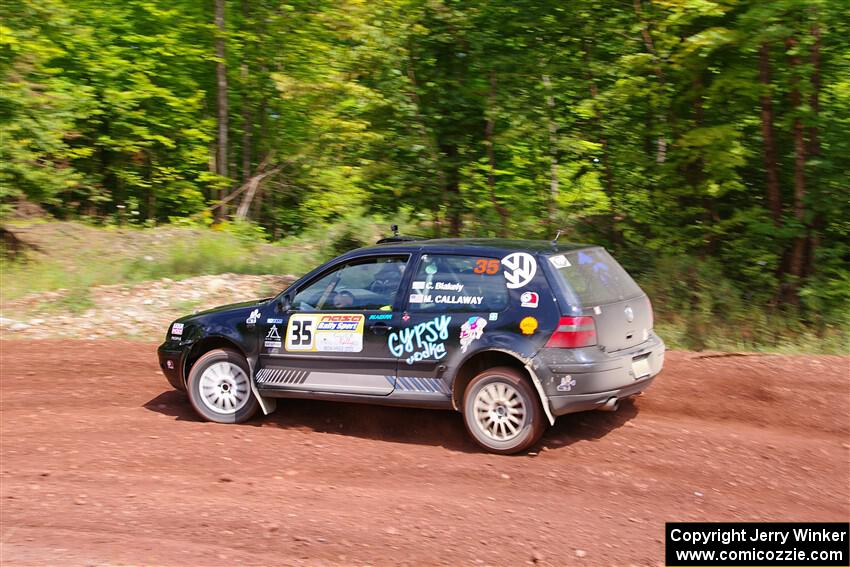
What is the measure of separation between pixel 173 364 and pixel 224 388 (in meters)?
0.60

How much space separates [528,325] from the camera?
670 centimetres

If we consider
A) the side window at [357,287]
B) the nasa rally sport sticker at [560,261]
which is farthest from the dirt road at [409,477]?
the nasa rally sport sticker at [560,261]

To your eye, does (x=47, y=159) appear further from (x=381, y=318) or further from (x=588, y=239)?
(x=381, y=318)

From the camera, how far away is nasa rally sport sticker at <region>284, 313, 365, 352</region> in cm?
738

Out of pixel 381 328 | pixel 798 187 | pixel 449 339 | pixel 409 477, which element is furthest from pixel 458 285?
pixel 798 187

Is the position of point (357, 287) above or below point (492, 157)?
below

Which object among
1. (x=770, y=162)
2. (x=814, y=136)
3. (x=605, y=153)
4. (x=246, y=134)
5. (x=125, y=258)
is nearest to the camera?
(x=814, y=136)

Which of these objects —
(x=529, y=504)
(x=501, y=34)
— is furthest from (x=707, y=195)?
(x=529, y=504)

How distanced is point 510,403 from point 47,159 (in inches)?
593

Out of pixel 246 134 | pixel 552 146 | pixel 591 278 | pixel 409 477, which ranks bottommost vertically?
pixel 409 477

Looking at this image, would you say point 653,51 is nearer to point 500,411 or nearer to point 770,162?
point 770,162

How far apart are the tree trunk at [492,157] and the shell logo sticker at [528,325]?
8.28 metres

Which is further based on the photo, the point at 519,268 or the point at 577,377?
the point at 519,268

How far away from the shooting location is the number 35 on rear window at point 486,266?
22.8ft
